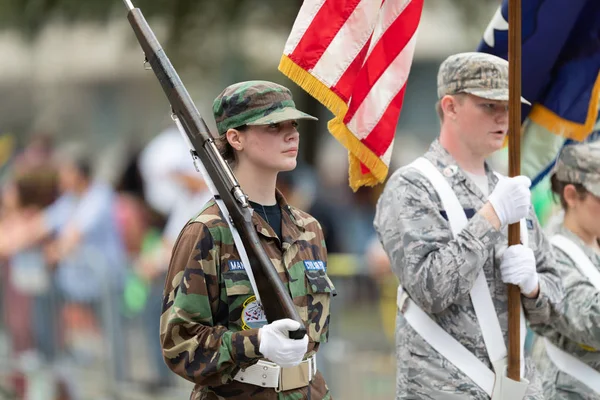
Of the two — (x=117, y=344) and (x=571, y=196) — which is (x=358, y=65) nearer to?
(x=571, y=196)

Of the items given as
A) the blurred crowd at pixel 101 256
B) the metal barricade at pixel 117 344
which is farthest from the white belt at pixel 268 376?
the metal barricade at pixel 117 344

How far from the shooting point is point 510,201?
176 inches

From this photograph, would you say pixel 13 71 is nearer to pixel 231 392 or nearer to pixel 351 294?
pixel 351 294

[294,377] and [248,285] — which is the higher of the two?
[248,285]

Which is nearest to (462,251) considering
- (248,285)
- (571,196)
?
(248,285)

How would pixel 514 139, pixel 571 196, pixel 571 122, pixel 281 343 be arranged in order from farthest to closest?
pixel 571 122 → pixel 571 196 → pixel 514 139 → pixel 281 343

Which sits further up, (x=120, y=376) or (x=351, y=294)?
(x=351, y=294)

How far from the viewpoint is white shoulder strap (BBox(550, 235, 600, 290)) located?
17.2 ft

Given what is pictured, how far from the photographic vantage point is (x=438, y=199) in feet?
15.2

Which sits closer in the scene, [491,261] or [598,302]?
[491,261]

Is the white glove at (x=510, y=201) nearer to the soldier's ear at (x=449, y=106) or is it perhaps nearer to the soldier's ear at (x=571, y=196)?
the soldier's ear at (x=449, y=106)

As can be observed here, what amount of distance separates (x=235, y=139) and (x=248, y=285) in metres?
0.55

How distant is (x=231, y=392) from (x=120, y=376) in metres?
6.20

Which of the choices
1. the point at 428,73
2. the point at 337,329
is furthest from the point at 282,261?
the point at 428,73
